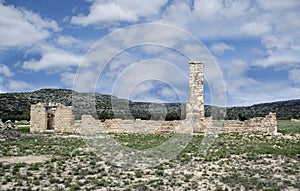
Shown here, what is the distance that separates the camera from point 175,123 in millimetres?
31516

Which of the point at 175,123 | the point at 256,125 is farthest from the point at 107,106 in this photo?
the point at 256,125

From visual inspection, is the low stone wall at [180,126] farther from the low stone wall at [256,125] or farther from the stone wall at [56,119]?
the stone wall at [56,119]

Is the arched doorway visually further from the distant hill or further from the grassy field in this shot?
the grassy field

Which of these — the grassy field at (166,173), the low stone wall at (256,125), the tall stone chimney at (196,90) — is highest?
the tall stone chimney at (196,90)

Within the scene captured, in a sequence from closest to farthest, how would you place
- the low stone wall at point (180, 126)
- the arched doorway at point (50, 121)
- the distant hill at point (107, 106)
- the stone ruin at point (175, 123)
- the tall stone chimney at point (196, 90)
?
the low stone wall at point (180, 126) < the stone ruin at point (175, 123) < the tall stone chimney at point (196, 90) < the arched doorway at point (50, 121) < the distant hill at point (107, 106)

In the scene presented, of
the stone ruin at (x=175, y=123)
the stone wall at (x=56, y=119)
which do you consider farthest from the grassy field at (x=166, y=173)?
the stone wall at (x=56, y=119)

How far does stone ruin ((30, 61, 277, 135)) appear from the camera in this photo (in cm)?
2994

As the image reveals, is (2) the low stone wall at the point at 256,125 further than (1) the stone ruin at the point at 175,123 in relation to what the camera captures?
No

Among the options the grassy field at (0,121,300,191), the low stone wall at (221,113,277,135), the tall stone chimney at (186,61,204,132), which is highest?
the tall stone chimney at (186,61,204,132)

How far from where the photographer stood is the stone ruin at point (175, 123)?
29938mm

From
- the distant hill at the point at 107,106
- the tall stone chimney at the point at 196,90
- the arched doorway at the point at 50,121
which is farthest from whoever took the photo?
the distant hill at the point at 107,106

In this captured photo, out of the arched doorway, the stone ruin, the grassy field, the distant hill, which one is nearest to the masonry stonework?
the stone ruin

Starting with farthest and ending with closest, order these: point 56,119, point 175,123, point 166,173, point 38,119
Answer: point 56,119 < point 38,119 < point 175,123 < point 166,173

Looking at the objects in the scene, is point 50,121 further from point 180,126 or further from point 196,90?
point 196,90
